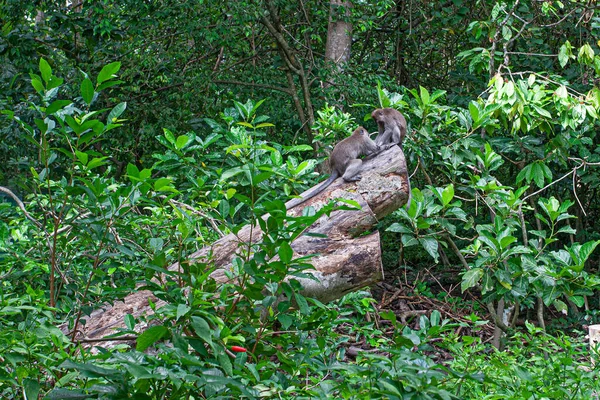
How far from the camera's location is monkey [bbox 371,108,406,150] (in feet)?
17.6

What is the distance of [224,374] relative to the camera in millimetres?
2084

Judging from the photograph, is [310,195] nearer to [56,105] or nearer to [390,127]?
[390,127]

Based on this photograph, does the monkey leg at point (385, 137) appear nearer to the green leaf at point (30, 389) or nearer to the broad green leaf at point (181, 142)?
the broad green leaf at point (181, 142)

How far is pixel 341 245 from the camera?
12.3ft

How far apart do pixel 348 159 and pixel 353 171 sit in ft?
1.51

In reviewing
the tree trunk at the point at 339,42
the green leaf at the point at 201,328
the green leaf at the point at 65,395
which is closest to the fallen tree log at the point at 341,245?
the green leaf at the point at 201,328

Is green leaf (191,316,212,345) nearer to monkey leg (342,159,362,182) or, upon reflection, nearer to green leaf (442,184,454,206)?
monkey leg (342,159,362,182)

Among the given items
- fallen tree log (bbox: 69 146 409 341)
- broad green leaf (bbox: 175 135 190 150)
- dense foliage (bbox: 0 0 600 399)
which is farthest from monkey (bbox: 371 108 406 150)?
broad green leaf (bbox: 175 135 190 150)

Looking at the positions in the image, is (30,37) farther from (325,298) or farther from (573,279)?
(573,279)

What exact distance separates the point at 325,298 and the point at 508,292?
1409mm

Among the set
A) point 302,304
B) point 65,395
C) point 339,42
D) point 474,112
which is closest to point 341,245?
point 302,304

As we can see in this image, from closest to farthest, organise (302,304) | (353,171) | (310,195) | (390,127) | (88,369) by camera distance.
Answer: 1. (88,369)
2. (302,304)
3. (310,195)
4. (353,171)
5. (390,127)

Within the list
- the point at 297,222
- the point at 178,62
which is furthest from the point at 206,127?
the point at 297,222

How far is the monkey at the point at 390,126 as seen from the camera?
17.6 ft
